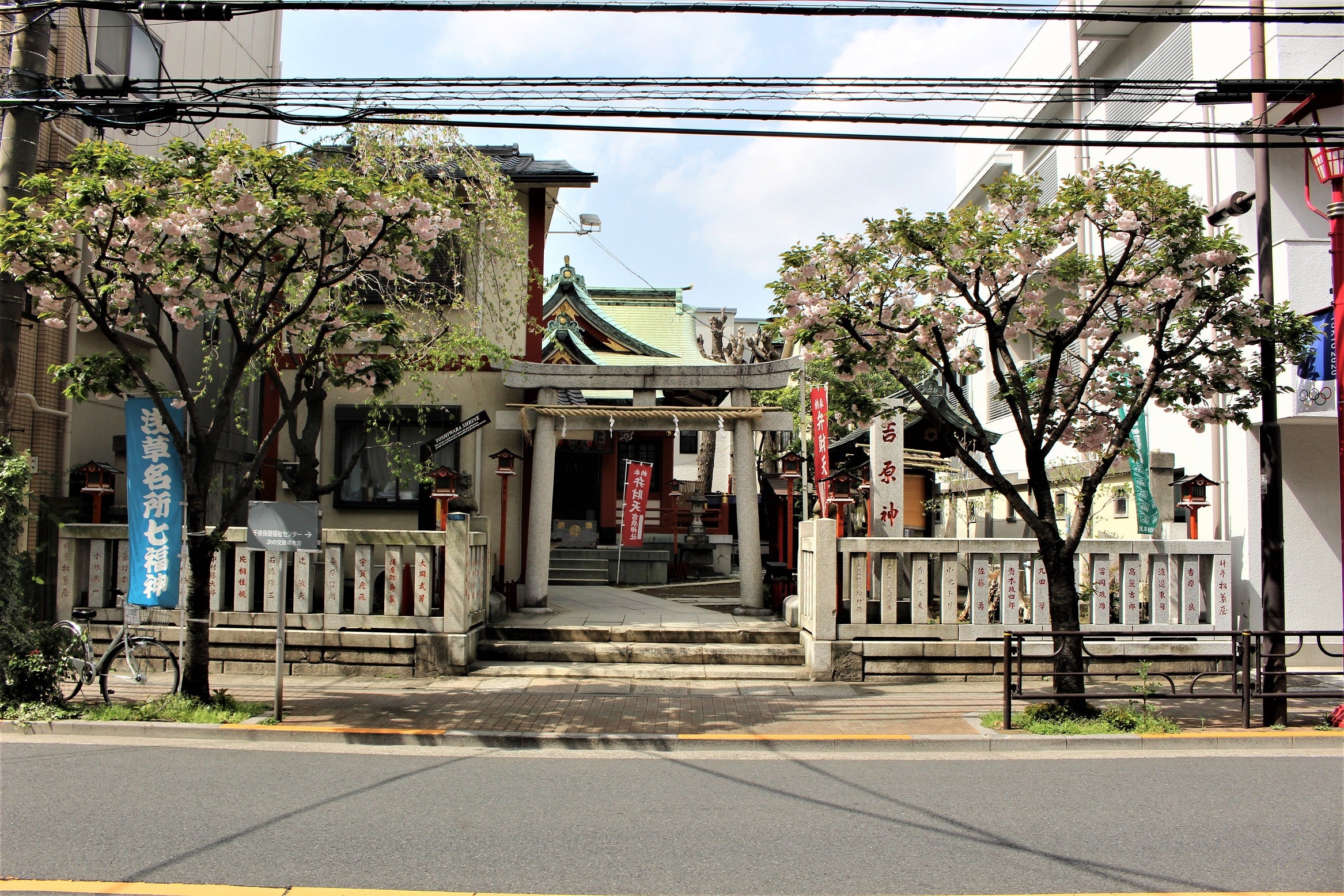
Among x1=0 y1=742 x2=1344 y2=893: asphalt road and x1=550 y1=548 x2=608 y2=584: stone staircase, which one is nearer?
x1=0 y1=742 x2=1344 y2=893: asphalt road

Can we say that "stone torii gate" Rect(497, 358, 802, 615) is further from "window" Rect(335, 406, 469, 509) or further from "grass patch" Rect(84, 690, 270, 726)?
"grass patch" Rect(84, 690, 270, 726)

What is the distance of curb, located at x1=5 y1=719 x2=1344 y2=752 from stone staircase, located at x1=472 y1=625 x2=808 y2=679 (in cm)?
287

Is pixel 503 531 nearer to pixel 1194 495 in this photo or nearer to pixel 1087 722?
pixel 1087 722

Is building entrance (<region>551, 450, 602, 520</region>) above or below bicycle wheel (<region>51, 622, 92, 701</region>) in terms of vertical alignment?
above

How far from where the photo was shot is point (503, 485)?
1544 centimetres

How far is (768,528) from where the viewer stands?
80.2ft

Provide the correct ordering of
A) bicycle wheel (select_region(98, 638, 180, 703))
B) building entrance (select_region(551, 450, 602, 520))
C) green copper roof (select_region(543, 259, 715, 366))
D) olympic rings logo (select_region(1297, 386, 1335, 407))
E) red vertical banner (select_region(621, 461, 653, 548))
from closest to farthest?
bicycle wheel (select_region(98, 638, 180, 703)), olympic rings logo (select_region(1297, 386, 1335, 407)), red vertical banner (select_region(621, 461, 653, 548)), green copper roof (select_region(543, 259, 715, 366)), building entrance (select_region(551, 450, 602, 520))

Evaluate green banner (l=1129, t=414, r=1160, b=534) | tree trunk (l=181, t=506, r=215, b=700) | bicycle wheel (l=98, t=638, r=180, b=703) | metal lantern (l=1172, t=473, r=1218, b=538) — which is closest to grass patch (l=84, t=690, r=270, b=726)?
tree trunk (l=181, t=506, r=215, b=700)

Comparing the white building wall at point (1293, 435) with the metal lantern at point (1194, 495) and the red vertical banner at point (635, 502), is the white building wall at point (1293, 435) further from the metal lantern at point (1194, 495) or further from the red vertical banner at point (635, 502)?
the red vertical banner at point (635, 502)

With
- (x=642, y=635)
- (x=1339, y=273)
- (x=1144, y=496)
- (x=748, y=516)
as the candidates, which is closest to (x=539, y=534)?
(x=642, y=635)

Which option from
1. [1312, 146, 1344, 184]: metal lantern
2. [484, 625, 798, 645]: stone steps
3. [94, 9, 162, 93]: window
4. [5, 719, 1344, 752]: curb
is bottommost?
[5, 719, 1344, 752]: curb

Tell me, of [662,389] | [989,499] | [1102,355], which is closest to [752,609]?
[662,389]

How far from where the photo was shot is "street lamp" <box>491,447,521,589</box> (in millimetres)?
14625

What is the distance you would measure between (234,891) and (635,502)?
13.3 metres
